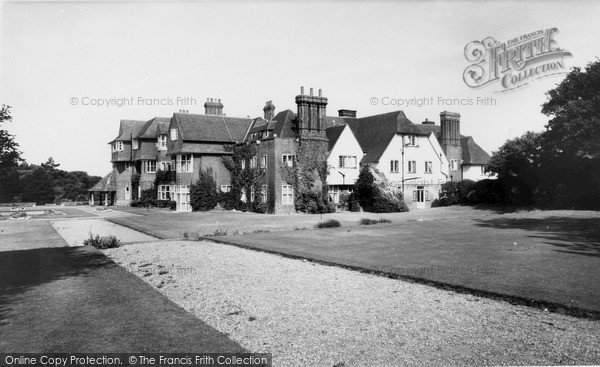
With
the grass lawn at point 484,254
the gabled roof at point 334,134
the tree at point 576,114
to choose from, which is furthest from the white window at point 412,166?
the grass lawn at point 484,254

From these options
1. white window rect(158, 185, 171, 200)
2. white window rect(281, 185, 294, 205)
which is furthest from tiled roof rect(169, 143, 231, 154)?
white window rect(281, 185, 294, 205)

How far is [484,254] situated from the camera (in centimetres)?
1462

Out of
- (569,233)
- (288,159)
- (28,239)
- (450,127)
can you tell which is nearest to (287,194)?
(288,159)

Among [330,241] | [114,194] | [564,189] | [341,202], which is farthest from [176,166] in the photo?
[564,189]

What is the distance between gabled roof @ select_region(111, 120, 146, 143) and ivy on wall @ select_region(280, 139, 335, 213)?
32.7 metres

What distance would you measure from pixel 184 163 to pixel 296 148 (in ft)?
45.4

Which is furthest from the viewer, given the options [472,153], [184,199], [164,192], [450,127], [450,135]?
[472,153]

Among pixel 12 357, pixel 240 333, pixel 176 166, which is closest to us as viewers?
pixel 12 357

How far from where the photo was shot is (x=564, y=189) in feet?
117

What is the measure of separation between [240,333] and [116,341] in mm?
2226

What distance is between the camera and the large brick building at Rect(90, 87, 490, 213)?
Result: 4059 cm

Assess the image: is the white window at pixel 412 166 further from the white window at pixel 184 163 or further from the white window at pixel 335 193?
the white window at pixel 184 163

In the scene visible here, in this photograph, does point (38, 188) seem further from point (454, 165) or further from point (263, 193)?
point (454, 165)

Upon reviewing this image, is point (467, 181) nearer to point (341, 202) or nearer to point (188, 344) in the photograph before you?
point (341, 202)
